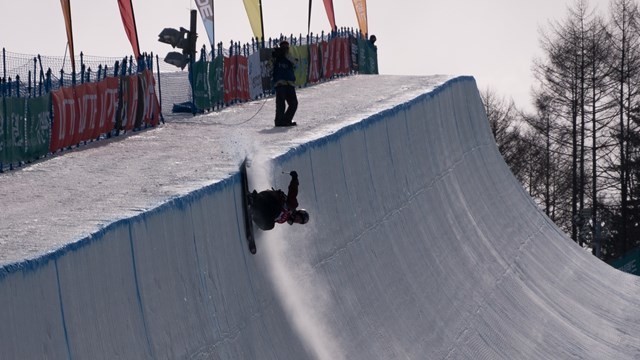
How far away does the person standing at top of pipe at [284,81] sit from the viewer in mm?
19438

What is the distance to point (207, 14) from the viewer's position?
25531mm

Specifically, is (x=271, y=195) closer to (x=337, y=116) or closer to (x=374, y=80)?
(x=337, y=116)

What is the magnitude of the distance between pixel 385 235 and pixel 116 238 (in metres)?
8.21

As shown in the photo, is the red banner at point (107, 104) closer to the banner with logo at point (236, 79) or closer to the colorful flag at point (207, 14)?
the banner with logo at point (236, 79)

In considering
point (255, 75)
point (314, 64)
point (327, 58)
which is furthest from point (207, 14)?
point (327, 58)

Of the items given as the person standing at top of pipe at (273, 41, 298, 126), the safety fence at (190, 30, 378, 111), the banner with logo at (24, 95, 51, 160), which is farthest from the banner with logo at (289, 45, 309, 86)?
the banner with logo at (24, 95, 51, 160)

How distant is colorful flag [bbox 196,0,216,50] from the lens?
25.2 meters

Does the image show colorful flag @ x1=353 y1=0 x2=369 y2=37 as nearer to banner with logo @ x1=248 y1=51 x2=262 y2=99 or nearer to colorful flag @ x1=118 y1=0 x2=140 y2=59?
banner with logo @ x1=248 y1=51 x2=262 y2=99

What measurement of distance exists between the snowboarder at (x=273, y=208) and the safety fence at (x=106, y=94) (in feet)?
13.6

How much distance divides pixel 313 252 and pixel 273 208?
2.02 meters

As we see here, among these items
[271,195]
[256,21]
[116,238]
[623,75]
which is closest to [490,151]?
[256,21]

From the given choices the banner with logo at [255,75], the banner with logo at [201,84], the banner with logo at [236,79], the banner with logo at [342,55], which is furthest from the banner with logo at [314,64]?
the banner with logo at [201,84]

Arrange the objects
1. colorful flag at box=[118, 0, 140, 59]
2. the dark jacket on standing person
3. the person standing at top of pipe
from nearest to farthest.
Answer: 1. the person standing at top of pipe
2. the dark jacket on standing person
3. colorful flag at box=[118, 0, 140, 59]

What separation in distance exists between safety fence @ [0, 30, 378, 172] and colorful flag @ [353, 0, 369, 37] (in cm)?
808
